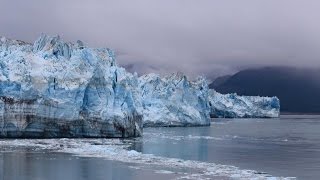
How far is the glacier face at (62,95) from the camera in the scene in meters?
40.9

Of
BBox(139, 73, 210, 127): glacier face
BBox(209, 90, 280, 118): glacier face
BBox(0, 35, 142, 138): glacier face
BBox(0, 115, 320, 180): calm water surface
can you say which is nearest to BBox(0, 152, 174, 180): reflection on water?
BBox(0, 115, 320, 180): calm water surface

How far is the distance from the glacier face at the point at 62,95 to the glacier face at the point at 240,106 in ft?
255

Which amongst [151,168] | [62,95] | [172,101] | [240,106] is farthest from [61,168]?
[240,106]

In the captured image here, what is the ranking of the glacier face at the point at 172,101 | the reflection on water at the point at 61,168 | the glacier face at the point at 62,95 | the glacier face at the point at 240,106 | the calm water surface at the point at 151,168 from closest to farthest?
the reflection on water at the point at 61,168
the calm water surface at the point at 151,168
the glacier face at the point at 62,95
the glacier face at the point at 172,101
the glacier face at the point at 240,106

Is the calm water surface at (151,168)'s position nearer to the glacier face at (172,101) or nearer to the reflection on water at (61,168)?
the reflection on water at (61,168)

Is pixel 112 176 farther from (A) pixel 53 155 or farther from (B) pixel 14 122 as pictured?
(B) pixel 14 122

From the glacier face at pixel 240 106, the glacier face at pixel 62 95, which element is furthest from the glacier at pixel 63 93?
the glacier face at pixel 240 106

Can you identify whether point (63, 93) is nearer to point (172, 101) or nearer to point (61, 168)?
point (61, 168)

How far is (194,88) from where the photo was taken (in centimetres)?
7781

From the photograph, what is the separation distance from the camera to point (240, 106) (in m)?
135

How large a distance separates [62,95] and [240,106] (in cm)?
9670

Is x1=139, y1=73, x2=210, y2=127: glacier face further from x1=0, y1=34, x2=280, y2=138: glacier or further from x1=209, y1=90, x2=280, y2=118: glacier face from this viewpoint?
x1=209, y1=90, x2=280, y2=118: glacier face

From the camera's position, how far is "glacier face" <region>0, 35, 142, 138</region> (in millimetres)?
40906

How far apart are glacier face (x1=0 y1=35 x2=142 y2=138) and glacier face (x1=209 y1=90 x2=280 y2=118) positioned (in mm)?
77621
